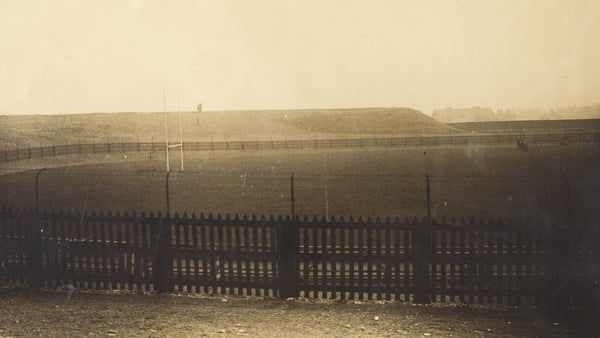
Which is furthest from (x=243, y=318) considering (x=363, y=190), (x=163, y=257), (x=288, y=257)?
(x=363, y=190)

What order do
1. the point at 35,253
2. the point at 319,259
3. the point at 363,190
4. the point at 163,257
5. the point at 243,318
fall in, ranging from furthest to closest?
the point at 363,190, the point at 35,253, the point at 163,257, the point at 319,259, the point at 243,318

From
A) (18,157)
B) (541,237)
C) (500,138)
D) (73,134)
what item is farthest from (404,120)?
(541,237)

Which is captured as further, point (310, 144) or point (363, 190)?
point (310, 144)

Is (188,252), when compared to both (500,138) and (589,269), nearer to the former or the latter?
(589,269)

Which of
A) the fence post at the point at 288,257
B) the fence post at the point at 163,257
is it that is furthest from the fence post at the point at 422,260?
the fence post at the point at 163,257

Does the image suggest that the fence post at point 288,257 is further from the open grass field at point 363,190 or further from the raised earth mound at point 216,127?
the raised earth mound at point 216,127

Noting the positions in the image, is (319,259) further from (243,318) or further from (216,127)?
(216,127)
